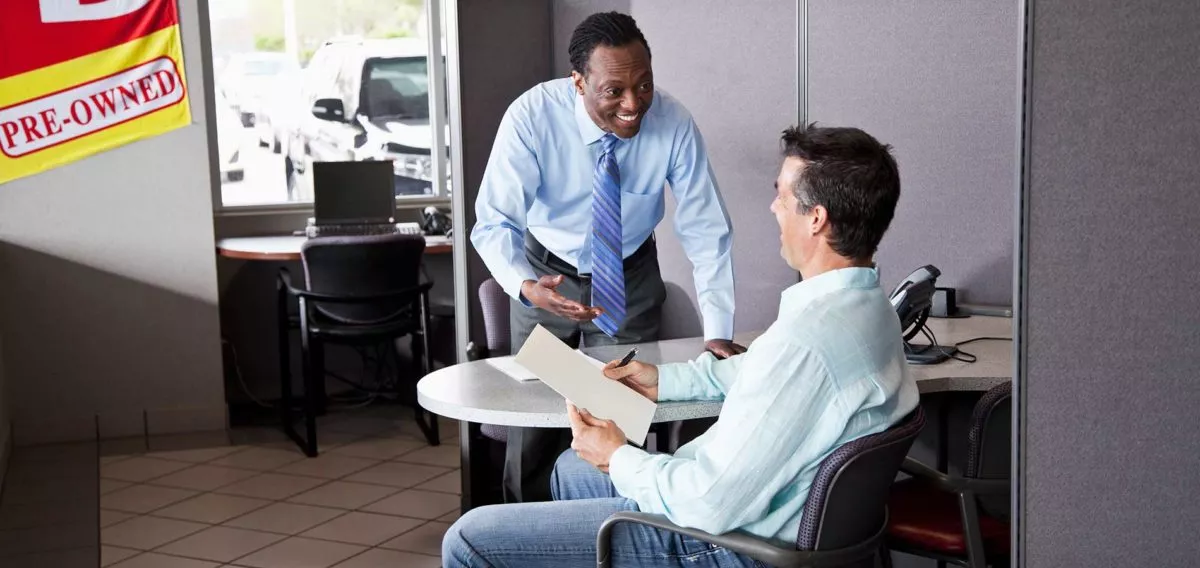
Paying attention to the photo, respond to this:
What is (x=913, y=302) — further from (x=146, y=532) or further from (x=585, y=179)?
(x=146, y=532)

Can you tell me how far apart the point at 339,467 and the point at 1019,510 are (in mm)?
3334

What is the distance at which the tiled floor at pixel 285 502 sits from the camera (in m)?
3.73

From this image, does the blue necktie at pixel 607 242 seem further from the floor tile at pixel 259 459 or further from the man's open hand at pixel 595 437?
the floor tile at pixel 259 459

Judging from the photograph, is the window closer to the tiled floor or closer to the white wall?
the white wall

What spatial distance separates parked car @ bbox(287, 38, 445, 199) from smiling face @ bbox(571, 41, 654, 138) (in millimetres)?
3483

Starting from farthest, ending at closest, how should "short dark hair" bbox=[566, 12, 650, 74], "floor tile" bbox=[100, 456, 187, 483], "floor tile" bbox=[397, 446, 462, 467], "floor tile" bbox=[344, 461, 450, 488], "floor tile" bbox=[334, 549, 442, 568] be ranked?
"floor tile" bbox=[397, 446, 462, 467]
"floor tile" bbox=[100, 456, 187, 483]
"floor tile" bbox=[344, 461, 450, 488]
"floor tile" bbox=[334, 549, 442, 568]
"short dark hair" bbox=[566, 12, 650, 74]

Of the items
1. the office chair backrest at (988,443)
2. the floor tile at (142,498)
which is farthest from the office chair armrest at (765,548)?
the floor tile at (142,498)

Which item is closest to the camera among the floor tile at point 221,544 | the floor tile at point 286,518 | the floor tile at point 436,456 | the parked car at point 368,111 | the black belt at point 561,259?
the black belt at point 561,259

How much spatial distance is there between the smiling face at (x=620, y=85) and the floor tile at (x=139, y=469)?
2.73m

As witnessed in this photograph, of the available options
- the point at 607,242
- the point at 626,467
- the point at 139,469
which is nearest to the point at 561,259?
the point at 607,242

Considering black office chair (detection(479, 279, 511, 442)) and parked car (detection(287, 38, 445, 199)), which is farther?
parked car (detection(287, 38, 445, 199))

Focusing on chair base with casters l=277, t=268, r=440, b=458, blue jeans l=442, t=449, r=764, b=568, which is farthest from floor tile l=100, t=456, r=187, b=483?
blue jeans l=442, t=449, r=764, b=568

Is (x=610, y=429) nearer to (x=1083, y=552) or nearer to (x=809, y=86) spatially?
(x=1083, y=552)

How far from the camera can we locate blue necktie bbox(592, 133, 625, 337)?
2.85 metres
